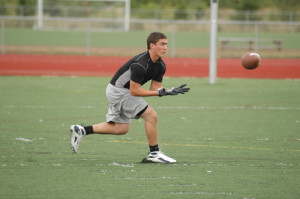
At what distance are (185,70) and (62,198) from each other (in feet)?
65.4

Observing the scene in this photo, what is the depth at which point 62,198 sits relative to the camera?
247 inches

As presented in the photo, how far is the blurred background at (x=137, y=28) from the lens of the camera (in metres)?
35.6

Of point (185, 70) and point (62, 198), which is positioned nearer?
point (62, 198)

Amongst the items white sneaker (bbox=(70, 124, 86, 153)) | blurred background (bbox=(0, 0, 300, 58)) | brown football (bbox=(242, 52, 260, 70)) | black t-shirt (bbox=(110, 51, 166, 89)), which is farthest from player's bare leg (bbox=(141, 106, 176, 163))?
blurred background (bbox=(0, 0, 300, 58))

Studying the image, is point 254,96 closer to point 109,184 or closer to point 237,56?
point 109,184

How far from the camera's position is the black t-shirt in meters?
8.06

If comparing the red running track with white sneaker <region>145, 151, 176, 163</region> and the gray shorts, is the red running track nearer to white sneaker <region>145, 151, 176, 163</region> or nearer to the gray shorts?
the gray shorts

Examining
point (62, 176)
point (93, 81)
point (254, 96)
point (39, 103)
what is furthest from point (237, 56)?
point (62, 176)

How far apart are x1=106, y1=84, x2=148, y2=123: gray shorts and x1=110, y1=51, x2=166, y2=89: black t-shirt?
4.1 inches

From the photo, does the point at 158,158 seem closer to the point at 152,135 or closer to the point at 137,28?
the point at 152,135

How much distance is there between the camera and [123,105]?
8.33m

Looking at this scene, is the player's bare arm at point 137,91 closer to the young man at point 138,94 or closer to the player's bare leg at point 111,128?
the young man at point 138,94

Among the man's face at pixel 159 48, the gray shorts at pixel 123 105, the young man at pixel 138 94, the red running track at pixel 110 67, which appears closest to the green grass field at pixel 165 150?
the young man at pixel 138 94

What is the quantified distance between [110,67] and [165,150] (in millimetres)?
17750
